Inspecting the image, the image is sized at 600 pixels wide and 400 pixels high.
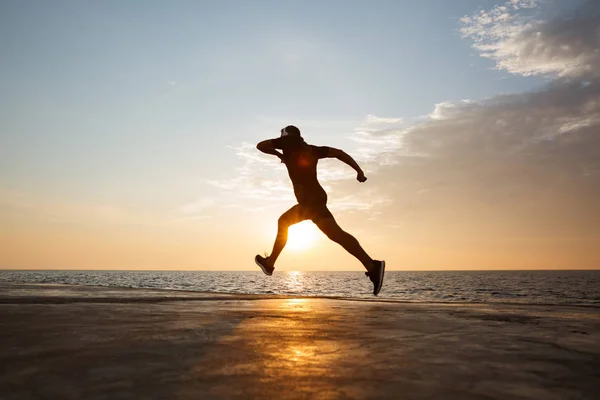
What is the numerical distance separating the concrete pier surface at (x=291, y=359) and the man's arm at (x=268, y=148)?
9.66 ft

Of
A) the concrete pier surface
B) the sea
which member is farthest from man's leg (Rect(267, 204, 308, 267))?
the concrete pier surface

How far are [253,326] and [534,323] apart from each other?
7.17 ft

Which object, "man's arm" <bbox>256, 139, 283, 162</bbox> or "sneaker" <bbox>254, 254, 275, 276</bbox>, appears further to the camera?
"sneaker" <bbox>254, 254, 275, 276</bbox>

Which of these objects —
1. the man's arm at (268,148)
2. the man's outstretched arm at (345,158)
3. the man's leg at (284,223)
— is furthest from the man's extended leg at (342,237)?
the man's arm at (268,148)

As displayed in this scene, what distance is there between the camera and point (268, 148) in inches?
229

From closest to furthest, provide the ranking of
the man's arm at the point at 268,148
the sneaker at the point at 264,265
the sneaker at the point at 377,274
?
the man's arm at the point at 268,148 → the sneaker at the point at 377,274 → the sneaker at the point at 264,265

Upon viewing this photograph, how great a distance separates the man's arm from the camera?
5.80 meters

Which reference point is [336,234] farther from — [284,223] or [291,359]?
[291,359]

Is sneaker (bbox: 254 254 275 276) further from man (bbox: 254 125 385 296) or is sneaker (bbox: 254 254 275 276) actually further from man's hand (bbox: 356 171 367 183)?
man's hand (bbox: 356 171 367 183)

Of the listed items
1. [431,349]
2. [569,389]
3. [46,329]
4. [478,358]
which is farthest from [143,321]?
[569,389]

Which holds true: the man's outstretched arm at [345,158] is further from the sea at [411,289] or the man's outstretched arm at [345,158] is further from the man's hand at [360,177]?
the sea at [411,289]

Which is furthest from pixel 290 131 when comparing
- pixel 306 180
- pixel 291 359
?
pixel 291 359

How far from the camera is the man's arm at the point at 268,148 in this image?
580 centimetres

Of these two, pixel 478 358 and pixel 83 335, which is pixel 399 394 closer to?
pixel 478 358
